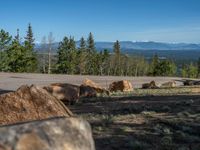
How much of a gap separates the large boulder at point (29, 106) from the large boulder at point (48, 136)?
4310mm

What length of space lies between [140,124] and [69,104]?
627cm

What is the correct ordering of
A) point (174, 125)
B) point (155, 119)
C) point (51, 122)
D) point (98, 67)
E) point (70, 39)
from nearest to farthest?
point (51, 122), point (174, 125), point (155, 119), point (70, 39), point (98, 67)

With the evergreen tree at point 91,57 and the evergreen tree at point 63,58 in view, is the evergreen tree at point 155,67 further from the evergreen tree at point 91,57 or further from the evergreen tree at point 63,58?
the evergreen tree at point 63,58

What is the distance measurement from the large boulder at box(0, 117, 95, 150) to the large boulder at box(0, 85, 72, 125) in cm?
431

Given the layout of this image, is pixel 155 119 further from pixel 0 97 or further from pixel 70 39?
pixel 70 39

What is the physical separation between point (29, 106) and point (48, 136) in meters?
4.87

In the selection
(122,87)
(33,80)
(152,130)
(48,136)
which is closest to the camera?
(48,136)

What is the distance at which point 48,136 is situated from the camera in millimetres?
3404

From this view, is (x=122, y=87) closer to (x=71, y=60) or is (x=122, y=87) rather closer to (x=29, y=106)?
(x=29, y=106)

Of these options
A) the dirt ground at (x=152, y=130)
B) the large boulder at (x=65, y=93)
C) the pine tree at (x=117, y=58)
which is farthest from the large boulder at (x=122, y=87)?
the pine tree at (x=117, y=58)

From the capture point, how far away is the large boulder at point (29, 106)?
26.3ft

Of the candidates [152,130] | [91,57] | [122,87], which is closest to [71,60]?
[91,57]

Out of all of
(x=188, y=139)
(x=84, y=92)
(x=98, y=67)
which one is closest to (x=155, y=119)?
(x=188, y=139)

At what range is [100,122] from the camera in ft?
32.1
